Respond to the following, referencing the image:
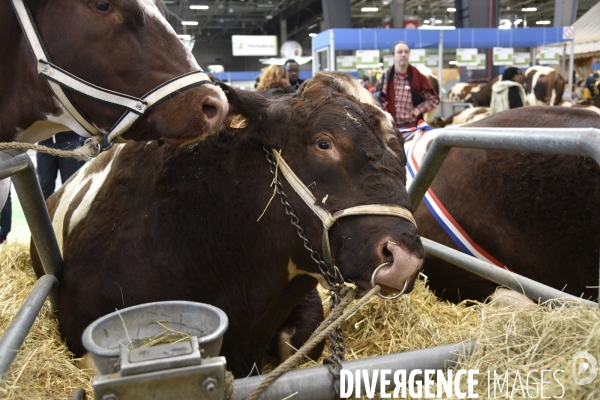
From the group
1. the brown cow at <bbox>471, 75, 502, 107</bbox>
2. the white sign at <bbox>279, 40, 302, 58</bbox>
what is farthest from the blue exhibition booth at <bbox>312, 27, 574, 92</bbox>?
the white sign at <bbox>279, 40, 302, 58</bbox>

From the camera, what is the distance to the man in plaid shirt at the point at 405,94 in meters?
5.92

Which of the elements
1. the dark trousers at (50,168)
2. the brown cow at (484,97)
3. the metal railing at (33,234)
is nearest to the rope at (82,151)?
the metal railing at (33,234)

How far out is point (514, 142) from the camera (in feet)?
5.27

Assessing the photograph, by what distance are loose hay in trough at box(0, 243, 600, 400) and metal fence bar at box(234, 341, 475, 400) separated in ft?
0.15

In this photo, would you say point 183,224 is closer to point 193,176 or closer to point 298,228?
point 193,176

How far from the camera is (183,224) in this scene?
2.13 metres

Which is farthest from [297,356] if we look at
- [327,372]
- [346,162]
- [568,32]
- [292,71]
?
[568,32]

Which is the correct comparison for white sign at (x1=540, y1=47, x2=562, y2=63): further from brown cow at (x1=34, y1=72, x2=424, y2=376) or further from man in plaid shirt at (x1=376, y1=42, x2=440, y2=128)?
brown cow at (x1=34, y1=72, x2=424, y2=376)

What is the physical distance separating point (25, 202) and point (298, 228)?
100 cm

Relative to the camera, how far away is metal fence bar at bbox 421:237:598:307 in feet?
5.56

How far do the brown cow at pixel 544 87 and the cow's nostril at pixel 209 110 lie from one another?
9398 millimetres

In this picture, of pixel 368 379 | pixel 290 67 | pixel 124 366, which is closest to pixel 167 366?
pixel 124 366

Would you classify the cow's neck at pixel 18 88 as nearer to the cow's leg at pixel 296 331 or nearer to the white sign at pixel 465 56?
the cow's leg at pixel 296 331

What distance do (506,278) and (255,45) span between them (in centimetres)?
2845
